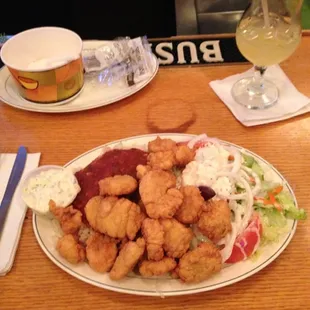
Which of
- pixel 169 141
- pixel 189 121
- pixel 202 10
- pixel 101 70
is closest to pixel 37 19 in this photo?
pixel 202 10

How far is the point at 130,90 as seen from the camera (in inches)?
50.6

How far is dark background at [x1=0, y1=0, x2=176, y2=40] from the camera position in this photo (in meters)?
2.18

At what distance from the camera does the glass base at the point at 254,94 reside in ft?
4.06

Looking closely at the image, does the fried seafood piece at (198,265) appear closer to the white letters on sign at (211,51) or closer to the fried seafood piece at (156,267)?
the fried seafood piece at (156,267)

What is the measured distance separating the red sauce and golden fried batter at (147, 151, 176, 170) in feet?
0.10

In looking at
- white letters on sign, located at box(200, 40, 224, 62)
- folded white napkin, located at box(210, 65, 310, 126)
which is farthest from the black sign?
folded white napkin, located at box(210, 65, 310, 126)

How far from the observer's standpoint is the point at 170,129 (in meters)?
1.19

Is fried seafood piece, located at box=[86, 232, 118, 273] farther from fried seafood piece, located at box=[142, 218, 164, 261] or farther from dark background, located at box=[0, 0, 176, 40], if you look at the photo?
dark background, located at box=[0, 0, 176, 40]

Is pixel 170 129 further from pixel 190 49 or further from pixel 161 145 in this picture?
pixel 190 49

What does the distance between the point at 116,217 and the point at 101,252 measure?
7 cm

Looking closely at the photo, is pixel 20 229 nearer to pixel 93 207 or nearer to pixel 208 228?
Answer: pixel 93 207

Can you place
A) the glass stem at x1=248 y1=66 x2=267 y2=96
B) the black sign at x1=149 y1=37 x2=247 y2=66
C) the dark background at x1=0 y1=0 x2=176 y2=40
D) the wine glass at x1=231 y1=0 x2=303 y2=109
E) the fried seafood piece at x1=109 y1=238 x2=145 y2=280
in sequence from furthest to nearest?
1. the dark background at x1=0 y1=0 x2=176 y2=40
2. the black sign at x1=149 y1=37 x2=247 y2=66
3. the glass stem at x1=248 y1=66 x2=267 y2=96
4. the wine glass at x1=231 y1=0 x2=303 y2=109
5. the fried seafood piece at x1=109 y1=238 x2=145 y2=280

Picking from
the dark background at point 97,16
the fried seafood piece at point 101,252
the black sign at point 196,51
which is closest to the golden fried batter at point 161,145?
the fried seafood piece at point 101,252

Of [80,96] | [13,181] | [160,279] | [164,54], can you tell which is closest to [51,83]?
[80,96]
